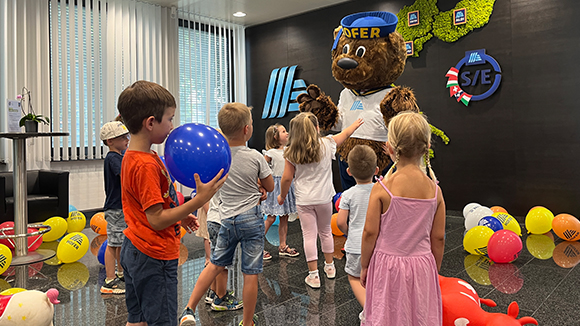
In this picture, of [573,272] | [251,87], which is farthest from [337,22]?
[573,272]

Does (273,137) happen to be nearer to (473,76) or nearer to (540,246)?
(540,246)

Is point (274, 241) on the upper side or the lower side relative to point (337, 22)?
lower

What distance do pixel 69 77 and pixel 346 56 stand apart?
172 inches

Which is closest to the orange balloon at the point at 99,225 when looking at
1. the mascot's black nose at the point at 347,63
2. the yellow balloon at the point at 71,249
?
the yellow balloon at the point at 71,249

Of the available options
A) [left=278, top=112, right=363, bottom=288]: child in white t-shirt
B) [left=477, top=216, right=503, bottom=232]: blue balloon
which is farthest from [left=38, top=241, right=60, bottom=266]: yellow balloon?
[left=477, top=216, right=503, bottom=232]: blue balloon

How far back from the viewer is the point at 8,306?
1729 mm

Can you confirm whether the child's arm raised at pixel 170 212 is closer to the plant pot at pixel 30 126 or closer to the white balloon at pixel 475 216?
the plant pot at pixel 30 126

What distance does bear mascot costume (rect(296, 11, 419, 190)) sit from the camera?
3.57m

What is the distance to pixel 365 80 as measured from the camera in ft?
11.9

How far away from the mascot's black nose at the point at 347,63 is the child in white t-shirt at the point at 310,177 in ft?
2.57

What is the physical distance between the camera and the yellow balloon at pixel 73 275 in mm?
3092

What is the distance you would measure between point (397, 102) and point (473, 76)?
2.57m

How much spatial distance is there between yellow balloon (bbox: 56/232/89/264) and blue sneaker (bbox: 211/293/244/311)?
167 centimetres

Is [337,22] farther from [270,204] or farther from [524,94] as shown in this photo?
[270,204]
